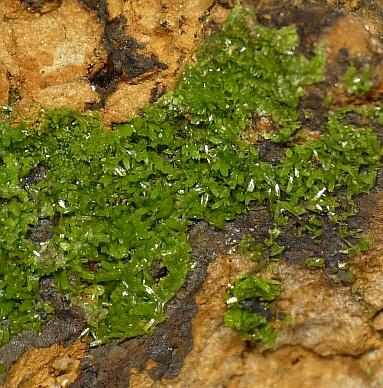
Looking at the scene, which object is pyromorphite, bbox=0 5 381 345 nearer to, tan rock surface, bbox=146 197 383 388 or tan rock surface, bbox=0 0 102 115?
tan rock surface, bbox=0 0 102 115

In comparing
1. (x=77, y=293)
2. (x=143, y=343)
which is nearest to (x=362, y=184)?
(x=143, y=343)

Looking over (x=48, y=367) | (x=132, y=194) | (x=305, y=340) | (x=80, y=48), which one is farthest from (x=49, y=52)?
(x=305, y=340)

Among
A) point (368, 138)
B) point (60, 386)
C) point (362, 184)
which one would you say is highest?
point (368, 138)

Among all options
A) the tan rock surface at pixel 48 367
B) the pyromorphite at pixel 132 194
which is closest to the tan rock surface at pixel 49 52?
the pyromorphite at pixel 132 194

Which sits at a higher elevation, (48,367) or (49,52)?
(49,52)

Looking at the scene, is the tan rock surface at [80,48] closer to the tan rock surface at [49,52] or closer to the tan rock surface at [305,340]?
the tan rock surface at [49,52]

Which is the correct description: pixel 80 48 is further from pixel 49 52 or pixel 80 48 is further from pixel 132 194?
pixel 132 194

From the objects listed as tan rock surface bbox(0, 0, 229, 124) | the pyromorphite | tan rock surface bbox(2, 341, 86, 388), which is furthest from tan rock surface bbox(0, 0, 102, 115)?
tan rock surface bbox(2, 341, 86, 388)

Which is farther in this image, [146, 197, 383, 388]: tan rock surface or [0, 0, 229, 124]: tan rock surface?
[0, 0, 229, 124]: tan rock surface

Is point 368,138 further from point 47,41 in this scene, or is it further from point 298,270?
point 47,41
